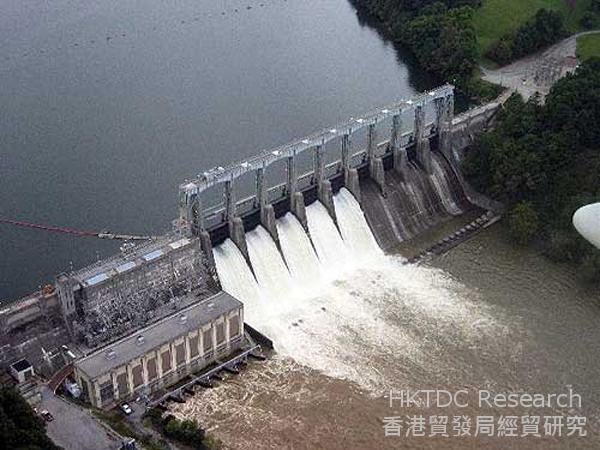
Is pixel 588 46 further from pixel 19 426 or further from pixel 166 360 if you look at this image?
pixel 19 426

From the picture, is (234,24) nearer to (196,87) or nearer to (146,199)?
(196,87)

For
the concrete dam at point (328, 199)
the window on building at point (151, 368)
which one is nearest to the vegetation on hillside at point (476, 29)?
the concrete dam at point (328, 199)

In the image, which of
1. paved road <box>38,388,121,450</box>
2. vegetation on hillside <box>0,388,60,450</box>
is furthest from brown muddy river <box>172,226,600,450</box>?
vegetation on hillside <box>0,388,60,450</box>

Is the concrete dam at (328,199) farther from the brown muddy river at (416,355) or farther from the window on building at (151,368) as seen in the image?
the window on building at (151,368)

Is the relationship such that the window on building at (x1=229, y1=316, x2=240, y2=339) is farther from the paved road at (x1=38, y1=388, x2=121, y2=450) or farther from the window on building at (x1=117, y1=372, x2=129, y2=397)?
the paved road at (x1=38, y1=388, x2=121, y2=450)

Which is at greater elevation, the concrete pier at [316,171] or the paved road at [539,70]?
the concrete pier at [316,171]

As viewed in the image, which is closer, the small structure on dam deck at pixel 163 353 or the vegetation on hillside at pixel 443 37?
the small structure on dam deck at pixel 163 353

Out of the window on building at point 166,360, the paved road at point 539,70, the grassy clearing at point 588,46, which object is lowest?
the grassy clearing at point 588,46
